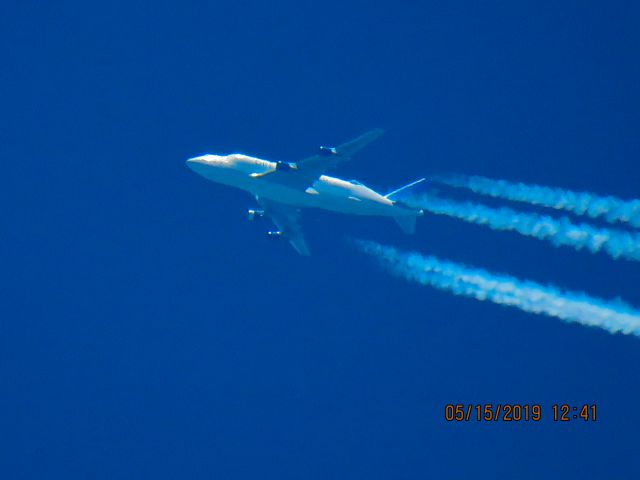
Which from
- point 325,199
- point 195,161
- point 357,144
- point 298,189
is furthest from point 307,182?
point 195,161

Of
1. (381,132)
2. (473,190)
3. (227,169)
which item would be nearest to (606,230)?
(473,190)

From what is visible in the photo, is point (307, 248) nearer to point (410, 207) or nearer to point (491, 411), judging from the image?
point (410, 207)

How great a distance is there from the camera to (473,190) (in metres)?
50.3

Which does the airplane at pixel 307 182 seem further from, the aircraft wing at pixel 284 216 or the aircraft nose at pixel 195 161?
the aircraft wing at pixel 284 216

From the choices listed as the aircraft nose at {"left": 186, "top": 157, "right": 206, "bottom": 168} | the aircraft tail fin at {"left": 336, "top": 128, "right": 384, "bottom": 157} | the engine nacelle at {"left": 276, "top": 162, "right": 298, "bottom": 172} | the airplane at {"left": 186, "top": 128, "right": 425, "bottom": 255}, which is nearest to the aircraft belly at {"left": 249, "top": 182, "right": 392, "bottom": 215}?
the airplane at {"left": 186, "top": 128, "right": 425, "bottom": 255}

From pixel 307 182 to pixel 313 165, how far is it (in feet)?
3.89

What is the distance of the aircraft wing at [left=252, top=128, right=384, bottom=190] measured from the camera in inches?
1811

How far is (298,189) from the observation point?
158 ft

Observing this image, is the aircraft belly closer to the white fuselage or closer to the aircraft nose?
the white fuselage

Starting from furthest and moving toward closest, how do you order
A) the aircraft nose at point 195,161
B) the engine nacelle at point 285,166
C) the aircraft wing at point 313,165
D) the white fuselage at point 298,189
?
the white fuselage at point 298,189 → the aircraft nose at point 195,161 → the engine nacelle at point 285,166 → the aircraft wing at point 313,165

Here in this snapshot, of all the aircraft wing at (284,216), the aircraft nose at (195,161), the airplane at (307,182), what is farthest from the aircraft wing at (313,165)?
the aircraft wing at (284,216)

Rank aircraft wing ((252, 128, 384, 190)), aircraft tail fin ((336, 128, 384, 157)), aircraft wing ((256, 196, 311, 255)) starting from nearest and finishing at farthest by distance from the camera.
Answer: aircraft tail fin ((336, 128, 384, 157))
aircraft wing ((252, 128, 384, 190))
aircraft wing ((256, 196, 311, 255))

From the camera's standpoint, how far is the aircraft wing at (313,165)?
46.0 meters

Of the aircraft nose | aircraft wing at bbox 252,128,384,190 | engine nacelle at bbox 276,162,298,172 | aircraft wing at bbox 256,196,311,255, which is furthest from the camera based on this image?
aircraft wing at bbox 256,196,311,255
